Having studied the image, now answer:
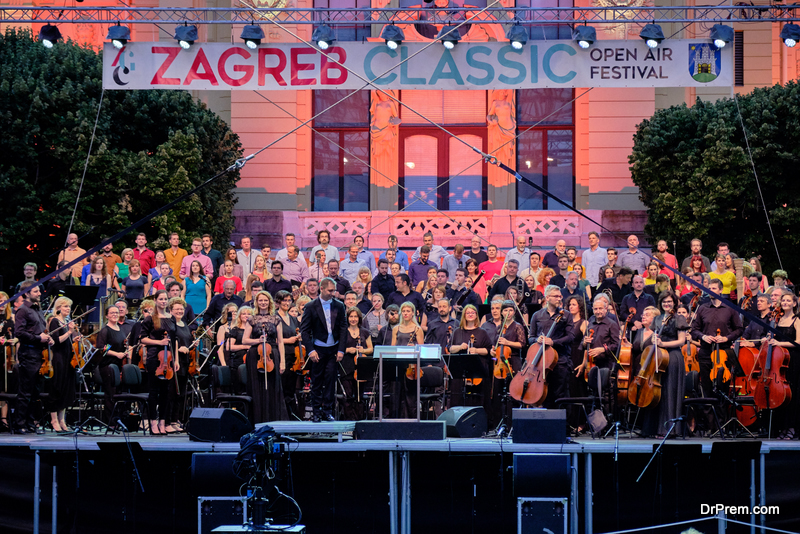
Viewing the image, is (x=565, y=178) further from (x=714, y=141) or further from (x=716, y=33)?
(x=716, y=33)

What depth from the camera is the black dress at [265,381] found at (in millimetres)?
11914

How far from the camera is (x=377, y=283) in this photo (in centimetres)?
1476

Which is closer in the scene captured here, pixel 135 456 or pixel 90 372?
pixel 135 456

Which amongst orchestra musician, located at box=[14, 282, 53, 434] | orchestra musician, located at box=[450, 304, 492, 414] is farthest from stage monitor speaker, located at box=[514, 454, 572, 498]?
orchestra musician, located at box=[14, 282, 53, 434]

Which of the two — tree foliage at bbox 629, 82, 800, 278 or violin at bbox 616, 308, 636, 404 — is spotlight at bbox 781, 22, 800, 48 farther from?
violin at bbox 616, 308, 636, 404

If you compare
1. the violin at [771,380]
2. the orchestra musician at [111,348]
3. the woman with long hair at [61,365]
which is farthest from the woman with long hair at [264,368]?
the violin at [771,380]

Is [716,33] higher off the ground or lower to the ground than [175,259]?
higher

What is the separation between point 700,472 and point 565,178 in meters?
13.1

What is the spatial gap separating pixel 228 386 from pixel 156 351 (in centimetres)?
98

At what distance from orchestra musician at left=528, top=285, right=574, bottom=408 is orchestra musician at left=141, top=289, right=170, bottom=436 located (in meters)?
4.53

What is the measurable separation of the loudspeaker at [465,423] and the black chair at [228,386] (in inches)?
106

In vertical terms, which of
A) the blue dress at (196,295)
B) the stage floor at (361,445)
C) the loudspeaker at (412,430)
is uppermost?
the blue dress at (196,295)

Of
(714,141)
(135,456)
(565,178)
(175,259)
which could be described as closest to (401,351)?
(135,456)

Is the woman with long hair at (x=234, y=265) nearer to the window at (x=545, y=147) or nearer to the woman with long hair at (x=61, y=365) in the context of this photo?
the woman with long hair at (x=61, y=365)
